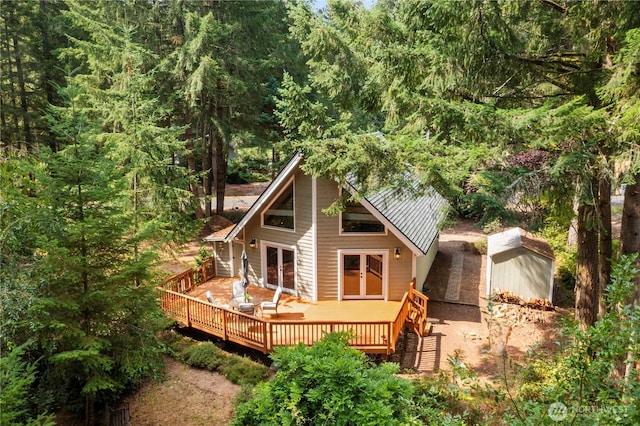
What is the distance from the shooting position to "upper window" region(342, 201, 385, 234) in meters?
12.4

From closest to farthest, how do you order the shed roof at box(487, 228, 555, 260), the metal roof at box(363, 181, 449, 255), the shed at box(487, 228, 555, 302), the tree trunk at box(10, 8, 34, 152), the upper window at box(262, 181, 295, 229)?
the metal roof at box(363, 181, 449, 255) → the shed at box(487, 228, 555, 302) → the shed roof at box(487, 228, 555, 260) → the upper window at box(262, 181, 295, 229) → the tree trunk at box(10, 8, 34, 152)

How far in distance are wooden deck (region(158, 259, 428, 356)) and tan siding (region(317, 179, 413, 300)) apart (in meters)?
0.53

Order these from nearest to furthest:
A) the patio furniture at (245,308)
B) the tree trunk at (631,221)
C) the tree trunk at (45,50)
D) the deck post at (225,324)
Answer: the tree trunk at (631,221) < the deck post at (225,324) < the patio furniture at (245,308) < the tree trunk at (45,50)

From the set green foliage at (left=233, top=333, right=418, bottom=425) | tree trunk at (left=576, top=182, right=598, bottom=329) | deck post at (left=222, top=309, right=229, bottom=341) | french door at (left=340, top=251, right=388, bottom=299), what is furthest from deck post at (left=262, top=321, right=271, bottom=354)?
tree trunk at (left=576, top=182, right=598, bottom=329)

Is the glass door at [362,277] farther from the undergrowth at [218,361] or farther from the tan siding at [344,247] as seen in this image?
the undergrowth at [218,361]

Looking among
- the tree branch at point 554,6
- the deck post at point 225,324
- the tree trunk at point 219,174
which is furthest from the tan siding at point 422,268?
the tree trunk at point 219,174

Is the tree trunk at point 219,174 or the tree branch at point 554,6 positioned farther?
the tree trunk at point 219,174

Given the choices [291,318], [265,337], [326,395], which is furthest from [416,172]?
[291,318]

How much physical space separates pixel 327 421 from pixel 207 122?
1686 centimetres

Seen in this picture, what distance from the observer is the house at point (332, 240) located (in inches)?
480

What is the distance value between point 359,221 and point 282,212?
2.58m

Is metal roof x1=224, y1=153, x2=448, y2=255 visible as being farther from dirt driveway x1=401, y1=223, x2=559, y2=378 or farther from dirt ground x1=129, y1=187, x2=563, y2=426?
dirt ground x1=129, y1=187, x2=563, y2=426

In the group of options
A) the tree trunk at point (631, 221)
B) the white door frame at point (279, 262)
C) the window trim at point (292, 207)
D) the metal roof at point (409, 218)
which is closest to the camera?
the tree trunk at point (631, 221)

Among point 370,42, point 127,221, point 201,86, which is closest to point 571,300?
point 370,42
